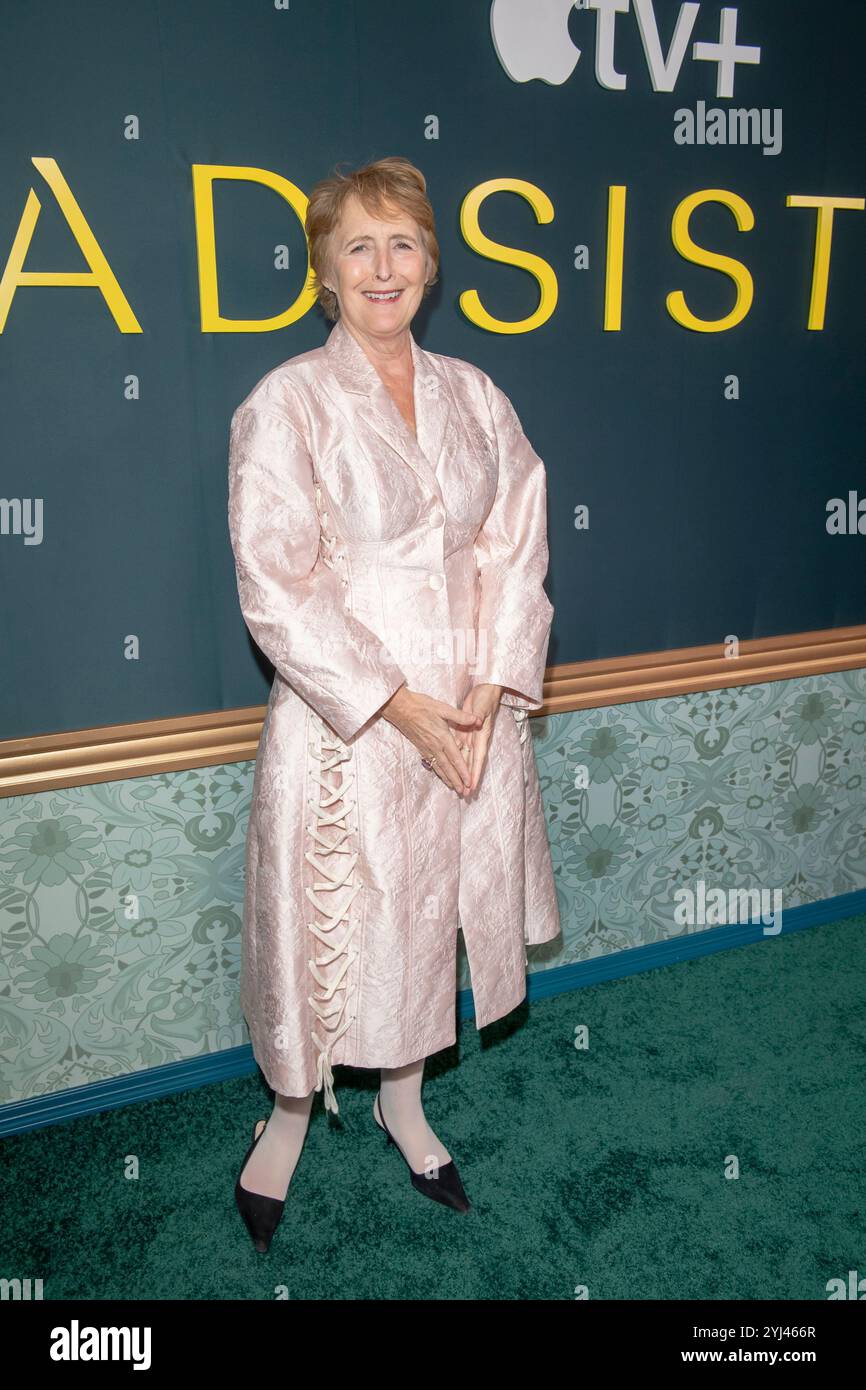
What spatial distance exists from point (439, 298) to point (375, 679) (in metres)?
0.89

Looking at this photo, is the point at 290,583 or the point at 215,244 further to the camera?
the point at 215,244

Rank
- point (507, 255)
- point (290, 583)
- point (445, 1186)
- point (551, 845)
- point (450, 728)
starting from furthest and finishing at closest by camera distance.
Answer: point (551, 845)
point (507, 255)
point (445, 1186)
point (450, 728)
point (290, 583)

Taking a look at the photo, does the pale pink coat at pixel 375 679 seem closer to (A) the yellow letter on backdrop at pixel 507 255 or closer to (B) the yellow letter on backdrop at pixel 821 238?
(A) the yellow letter on backdrop at pixel 507 255

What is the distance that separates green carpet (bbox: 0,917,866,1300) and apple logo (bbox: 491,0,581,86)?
6.65 feet

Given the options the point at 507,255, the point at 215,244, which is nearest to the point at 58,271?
the point at 215,244

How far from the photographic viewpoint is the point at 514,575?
177 cm

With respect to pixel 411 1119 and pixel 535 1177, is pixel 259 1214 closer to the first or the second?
pixel 411 1119

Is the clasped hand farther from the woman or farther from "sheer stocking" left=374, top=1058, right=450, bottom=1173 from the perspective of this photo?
"sheer stocking" left=374, top=1058, right=450, bottom=1173

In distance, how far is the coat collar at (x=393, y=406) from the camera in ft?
5.30

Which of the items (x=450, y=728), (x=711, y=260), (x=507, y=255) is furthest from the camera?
(x=711, y=260)

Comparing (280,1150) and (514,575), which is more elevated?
(514,575)

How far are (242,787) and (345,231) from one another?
1093 mm

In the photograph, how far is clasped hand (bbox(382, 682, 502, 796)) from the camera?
5.31 ft

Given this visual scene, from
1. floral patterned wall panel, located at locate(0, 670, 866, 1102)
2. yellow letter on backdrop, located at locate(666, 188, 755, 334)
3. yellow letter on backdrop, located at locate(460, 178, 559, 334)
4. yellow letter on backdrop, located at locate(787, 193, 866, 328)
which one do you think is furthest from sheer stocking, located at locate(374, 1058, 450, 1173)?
yellow letter on backdrop, located at locate(787, 193, 866, 328)
